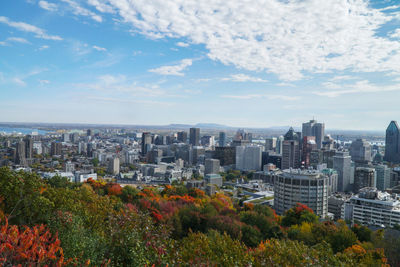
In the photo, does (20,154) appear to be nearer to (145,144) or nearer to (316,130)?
(145,144)

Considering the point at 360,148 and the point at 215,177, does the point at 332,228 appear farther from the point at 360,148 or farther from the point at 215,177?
the point at 360,148

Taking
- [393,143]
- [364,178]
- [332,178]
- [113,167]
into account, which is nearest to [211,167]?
[113,167]

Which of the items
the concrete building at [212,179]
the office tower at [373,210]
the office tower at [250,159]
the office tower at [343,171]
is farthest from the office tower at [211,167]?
the office tower at [373,210]

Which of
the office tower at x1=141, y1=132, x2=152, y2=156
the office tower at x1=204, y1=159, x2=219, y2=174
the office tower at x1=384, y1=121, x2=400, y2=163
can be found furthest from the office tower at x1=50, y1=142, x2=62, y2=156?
the office tower at x1=384, y1=121, x2=400, y2=163

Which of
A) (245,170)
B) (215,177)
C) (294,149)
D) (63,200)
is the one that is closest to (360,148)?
(294,149)

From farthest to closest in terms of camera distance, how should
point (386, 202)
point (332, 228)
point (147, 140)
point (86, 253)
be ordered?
point (147, 140)
point (386, 202)
point (332, 228)
point (86, 253)

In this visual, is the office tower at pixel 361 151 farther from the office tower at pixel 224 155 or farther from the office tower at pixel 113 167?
the office tower at pixel 113 167
